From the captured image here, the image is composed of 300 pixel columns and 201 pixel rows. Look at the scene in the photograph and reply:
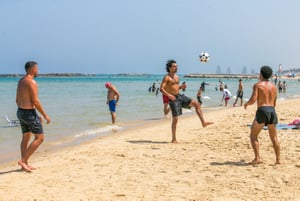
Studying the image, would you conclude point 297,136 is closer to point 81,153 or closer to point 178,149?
point 178,149

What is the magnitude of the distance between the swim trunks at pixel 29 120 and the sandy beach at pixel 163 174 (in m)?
0.66

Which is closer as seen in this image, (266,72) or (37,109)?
(37,109)

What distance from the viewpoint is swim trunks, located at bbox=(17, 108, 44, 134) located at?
5441 millimetres

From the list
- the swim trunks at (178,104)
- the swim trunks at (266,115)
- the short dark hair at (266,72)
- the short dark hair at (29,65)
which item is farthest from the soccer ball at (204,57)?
the short dark hair at (29,65)

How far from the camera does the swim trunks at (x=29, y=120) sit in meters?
5.44

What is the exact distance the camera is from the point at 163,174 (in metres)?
5.36

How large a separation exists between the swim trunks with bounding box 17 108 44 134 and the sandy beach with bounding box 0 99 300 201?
26.2 inches

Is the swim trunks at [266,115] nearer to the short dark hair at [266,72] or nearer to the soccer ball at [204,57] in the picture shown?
the short dark hair at [266,72]

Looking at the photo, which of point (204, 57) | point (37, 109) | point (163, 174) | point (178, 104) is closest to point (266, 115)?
point (163, 174)

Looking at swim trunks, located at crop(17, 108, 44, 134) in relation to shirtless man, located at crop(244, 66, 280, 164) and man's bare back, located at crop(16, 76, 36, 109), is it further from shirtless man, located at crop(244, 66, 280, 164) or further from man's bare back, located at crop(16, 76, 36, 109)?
shirtless man, located at crop(244, 66, 280, 164)

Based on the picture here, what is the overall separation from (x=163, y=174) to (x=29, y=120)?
2.09m

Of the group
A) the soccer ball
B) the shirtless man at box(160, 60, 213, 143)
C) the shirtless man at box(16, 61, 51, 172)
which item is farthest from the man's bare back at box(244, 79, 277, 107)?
the soccer ball

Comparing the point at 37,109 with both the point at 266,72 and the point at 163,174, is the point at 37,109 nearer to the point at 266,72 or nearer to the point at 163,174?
the point at 163,174

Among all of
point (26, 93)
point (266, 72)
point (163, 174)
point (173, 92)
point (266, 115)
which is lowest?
point (163, 174)
